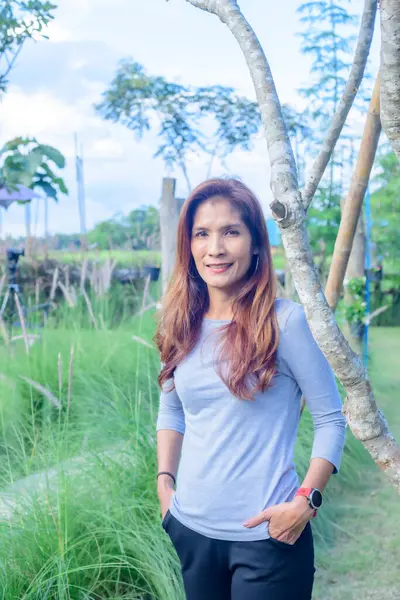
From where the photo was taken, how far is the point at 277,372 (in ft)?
5.61

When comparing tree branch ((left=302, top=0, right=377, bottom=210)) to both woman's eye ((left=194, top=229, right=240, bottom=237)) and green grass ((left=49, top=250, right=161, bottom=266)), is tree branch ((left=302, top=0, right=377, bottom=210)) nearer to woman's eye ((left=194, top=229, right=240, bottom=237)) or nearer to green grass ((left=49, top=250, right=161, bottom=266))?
woman's eye ((left=194, top=229, right=240, bottom=237))

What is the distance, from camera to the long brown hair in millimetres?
1684

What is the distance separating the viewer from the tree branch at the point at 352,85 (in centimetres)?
228

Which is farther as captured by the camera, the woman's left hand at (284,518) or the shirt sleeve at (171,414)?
the shirt sleeve at (171,414)

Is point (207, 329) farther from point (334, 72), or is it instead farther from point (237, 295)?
point (334, 72)

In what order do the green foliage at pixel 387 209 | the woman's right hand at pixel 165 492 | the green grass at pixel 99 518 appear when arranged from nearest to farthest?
the woman's right hand at pixel 165 492 → the green grass at pixel 99 518 → the green foliage at pixel 387 209

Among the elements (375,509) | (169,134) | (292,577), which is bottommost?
(375,509)

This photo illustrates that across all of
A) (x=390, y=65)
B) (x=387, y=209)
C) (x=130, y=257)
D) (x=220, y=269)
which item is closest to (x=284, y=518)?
(x=220, y=269)

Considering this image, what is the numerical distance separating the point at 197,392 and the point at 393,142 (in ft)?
2.33

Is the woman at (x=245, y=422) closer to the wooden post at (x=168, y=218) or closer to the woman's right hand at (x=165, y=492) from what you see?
the woman's right hand at (x=165, y=492)

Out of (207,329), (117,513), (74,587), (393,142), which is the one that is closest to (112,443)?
(117,513)

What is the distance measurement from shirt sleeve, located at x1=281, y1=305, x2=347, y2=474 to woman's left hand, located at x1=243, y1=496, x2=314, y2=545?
13 centimetres

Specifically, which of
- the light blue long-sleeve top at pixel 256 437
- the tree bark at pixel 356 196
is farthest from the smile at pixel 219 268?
the tree bark at pixel 356 196

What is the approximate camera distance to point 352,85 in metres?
2.45
